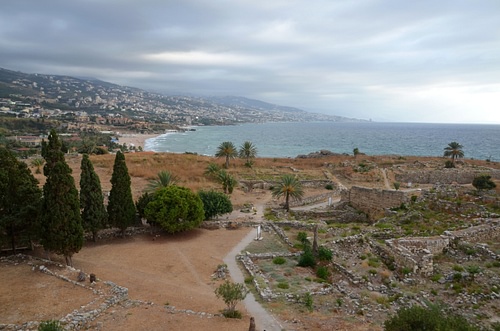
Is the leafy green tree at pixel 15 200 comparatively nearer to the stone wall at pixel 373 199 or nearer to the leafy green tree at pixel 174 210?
the leafy green tree at pixel 174 210

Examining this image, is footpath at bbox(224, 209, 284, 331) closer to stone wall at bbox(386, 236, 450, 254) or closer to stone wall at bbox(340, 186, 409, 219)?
stone wall at bbox(386, 236, 450, 254)

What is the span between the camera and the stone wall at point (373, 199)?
3199 centimetres

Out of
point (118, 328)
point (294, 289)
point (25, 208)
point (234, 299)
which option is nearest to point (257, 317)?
point (234, 299)

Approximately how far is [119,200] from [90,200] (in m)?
2.01

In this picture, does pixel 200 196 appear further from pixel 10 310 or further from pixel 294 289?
pixel 10 310

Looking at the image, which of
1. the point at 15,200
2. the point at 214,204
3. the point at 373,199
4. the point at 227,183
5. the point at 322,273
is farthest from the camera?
the point at 227,183

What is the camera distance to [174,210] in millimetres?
25078

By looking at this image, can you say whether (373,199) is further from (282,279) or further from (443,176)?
(443,176)

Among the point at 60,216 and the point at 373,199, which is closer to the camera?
the point at 60,216

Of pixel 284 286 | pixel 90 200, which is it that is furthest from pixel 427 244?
pixel 90 200

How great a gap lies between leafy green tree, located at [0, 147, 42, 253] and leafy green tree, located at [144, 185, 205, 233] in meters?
7.39

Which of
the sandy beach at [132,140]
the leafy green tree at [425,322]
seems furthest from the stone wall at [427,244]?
the sandy beach at [132,140]

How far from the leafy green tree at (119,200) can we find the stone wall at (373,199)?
22429 mm

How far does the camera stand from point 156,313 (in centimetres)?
1462
